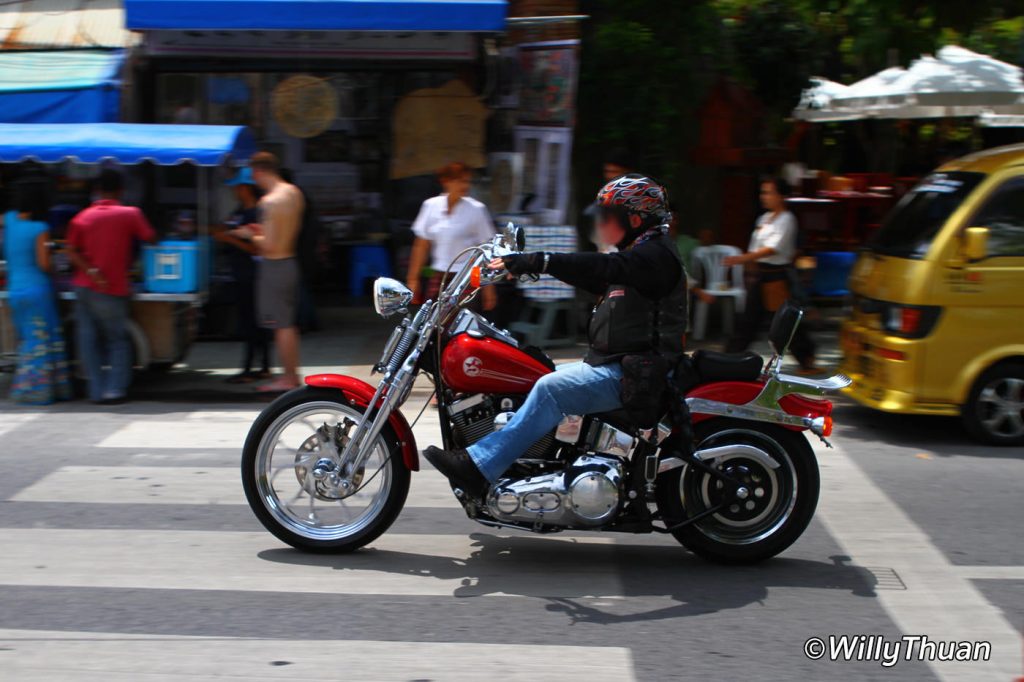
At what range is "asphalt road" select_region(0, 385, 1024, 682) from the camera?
13.8 ft

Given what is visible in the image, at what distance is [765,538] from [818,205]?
9548 mm

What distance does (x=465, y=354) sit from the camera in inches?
195

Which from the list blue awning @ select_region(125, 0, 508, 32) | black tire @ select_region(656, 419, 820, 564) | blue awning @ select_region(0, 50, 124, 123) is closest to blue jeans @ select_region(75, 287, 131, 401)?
blue awning @ select_region(0, 50, 124, 123)

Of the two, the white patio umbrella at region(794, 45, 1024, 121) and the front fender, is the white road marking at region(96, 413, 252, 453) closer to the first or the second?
the front fender

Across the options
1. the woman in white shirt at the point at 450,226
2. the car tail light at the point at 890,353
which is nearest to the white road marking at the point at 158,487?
the woman in white shirt at the point at 450,226

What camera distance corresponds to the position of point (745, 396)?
5086 millimetres

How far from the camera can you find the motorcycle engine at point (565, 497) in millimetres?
4898

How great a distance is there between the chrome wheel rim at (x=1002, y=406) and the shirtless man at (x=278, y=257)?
5.13 m

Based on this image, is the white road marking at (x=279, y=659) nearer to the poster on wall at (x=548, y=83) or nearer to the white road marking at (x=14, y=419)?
the white road marking at (x=14, y=419)

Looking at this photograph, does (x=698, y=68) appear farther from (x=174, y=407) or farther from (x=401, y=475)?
(x=401, y=475)

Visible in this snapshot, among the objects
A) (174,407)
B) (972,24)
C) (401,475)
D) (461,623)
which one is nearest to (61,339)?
(174,407)

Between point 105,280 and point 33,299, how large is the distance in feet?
1.98

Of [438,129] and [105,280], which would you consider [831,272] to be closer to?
[438,129]

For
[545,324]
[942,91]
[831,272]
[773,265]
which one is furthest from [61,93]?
[942,91]
